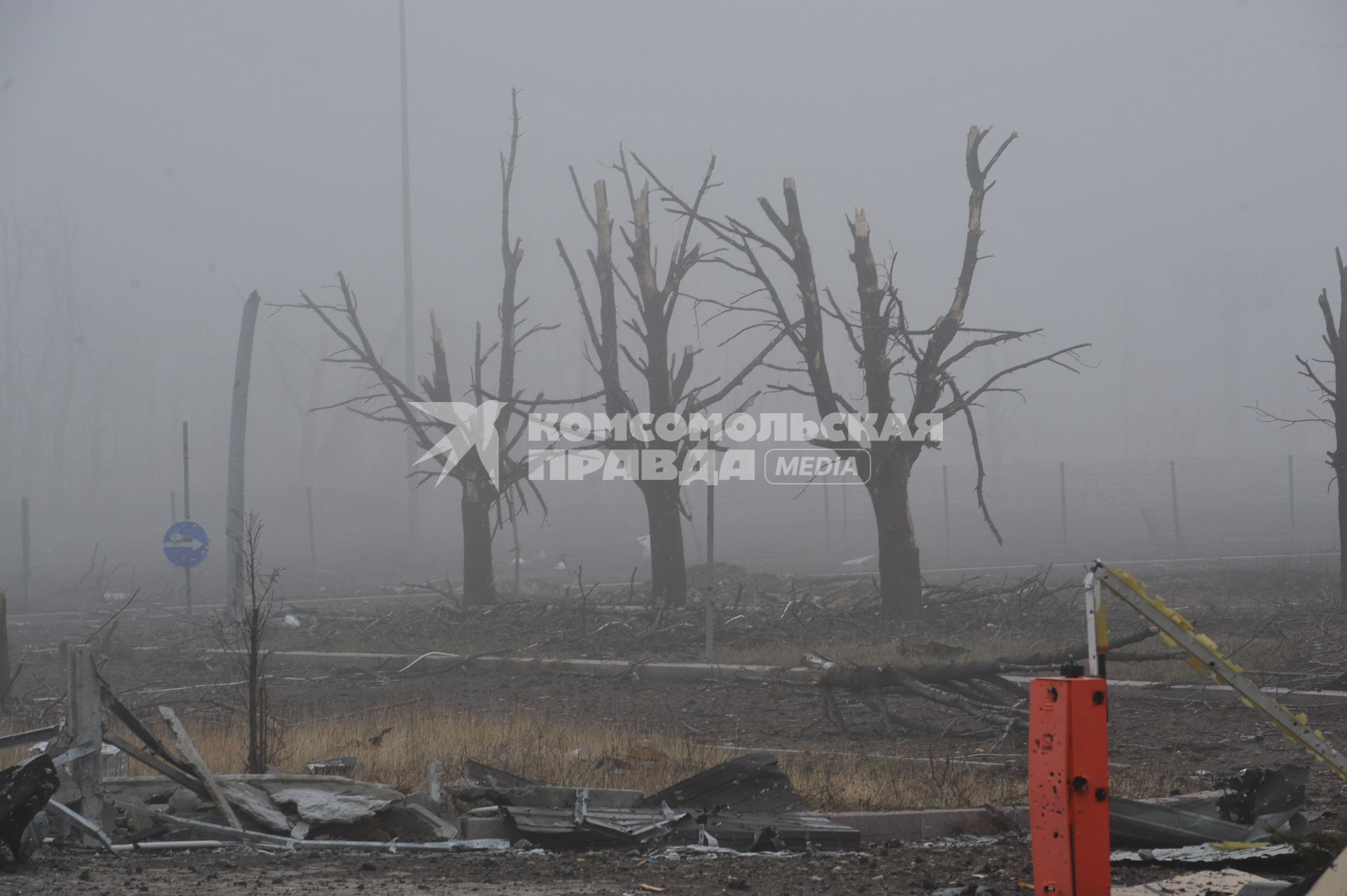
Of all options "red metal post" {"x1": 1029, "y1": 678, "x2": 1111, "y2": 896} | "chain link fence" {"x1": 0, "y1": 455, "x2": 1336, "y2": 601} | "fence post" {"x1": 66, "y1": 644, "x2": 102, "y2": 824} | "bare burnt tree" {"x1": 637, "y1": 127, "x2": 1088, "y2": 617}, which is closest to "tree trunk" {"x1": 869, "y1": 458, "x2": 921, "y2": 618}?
"bare burnt tree" {"x1": 637, "y1": 127, "x2": 1088, "y2": 617}

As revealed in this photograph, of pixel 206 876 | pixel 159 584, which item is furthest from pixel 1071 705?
pixel 159 584

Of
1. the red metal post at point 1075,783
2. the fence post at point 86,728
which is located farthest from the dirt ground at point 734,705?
the red metal post at point 1075,783

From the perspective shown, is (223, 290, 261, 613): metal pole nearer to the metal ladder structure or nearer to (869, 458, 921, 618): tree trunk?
(869, 458, 921, 618): tree trunk

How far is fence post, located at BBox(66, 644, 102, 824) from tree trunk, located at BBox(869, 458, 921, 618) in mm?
11340

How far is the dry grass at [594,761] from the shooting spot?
636cm

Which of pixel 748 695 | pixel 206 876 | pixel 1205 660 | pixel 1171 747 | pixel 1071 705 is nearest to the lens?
pixel 1071 705

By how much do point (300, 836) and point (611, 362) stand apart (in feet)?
42.3

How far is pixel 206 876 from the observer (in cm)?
488

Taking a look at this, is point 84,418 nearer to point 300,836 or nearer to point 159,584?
point 159,584

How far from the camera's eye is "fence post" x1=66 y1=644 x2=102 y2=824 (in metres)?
5.53

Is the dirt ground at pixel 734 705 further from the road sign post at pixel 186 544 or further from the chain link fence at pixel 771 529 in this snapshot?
the chain link fence at pixel 771 529

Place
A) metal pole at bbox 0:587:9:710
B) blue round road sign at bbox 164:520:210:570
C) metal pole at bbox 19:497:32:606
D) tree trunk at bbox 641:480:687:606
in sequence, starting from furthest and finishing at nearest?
1. metal pole at bbox 19:497:32:606
2. tree trunk at bbox 641:480:687:606
3. blue round road sign at bbox 164:520:210:570
4. metal pole at bbox 0:587:9:710

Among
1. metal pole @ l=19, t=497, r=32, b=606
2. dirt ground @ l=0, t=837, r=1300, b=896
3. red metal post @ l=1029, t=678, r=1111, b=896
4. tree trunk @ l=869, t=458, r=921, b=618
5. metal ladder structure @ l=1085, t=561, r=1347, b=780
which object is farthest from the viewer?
metal pole @ l=19, t=497, r=32, b=606

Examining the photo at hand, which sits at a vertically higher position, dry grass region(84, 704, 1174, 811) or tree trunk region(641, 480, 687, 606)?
tree trunk region(641, 480, 687, 606)
